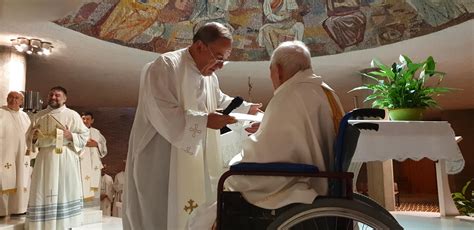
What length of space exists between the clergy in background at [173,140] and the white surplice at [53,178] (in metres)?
3.50

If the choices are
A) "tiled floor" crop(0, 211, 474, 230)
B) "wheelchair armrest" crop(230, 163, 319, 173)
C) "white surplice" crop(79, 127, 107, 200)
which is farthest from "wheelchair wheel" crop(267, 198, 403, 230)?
"white surplice" crop(79, 127, 107, 200)

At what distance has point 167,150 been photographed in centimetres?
253

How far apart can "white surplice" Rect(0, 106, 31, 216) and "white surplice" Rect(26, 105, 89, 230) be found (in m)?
1.15

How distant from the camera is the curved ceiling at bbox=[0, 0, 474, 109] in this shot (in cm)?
745

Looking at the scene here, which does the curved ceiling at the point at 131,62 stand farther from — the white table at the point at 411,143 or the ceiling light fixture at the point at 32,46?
the white table at the point at 411,143

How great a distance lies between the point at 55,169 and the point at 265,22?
5300 mm

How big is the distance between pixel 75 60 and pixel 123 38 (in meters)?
1.49

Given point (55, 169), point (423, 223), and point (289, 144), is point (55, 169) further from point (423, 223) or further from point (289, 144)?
point (423, 223)

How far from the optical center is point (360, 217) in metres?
1.73

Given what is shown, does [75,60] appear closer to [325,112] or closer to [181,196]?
[181,196]

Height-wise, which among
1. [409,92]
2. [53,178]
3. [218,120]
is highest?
[409,92]

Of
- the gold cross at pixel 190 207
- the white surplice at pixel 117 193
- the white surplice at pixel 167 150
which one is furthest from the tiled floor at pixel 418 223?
the gold cross at pixel 190 207

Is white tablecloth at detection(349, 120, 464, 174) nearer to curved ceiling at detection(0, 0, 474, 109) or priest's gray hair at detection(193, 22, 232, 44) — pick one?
priest's gray hair at detection(193, 22, 232, 44)

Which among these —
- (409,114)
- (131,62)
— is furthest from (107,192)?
(409,114)
